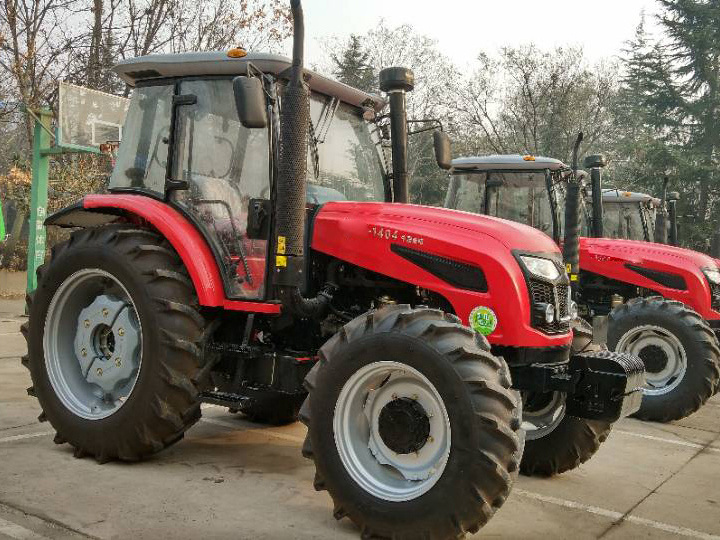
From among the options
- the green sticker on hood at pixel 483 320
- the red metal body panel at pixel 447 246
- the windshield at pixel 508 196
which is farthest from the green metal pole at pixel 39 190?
the green sticker on hood at pixel 483 320

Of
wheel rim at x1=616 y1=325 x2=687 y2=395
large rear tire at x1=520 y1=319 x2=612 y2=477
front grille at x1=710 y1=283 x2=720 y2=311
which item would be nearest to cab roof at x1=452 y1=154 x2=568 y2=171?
wheel rim at x1=616 y1=325 x2=687 y2=395

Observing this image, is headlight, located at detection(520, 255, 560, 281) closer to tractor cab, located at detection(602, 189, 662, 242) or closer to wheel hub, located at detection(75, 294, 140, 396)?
wheel hub, located at detection(75, 294, 140, 396)

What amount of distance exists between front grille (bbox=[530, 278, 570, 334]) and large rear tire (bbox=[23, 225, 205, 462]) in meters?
1.92

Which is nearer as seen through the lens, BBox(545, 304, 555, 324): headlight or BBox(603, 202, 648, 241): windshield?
BBox(545, 304, 555, 324): headlight

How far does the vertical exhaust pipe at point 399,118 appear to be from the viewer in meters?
4.86

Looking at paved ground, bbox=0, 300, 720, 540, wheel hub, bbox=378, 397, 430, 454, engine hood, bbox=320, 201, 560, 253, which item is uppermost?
engine hood, bbox=320, 201, 560, 253

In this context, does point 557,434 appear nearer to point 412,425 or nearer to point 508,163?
point 412,425

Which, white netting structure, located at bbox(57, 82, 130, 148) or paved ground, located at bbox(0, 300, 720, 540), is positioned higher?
white netting structure, located at bbox(57, 82, 130, 148)

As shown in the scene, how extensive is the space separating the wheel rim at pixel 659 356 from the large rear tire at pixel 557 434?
3027mm

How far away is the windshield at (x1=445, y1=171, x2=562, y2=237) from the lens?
8516mm

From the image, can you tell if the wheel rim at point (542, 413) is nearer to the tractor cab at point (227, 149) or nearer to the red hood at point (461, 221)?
the red hood at point (461, 221)

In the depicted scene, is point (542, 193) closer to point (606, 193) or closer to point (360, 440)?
point (606, 193)

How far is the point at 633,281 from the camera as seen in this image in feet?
29.3

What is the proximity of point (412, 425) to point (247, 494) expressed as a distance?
1090 mm
